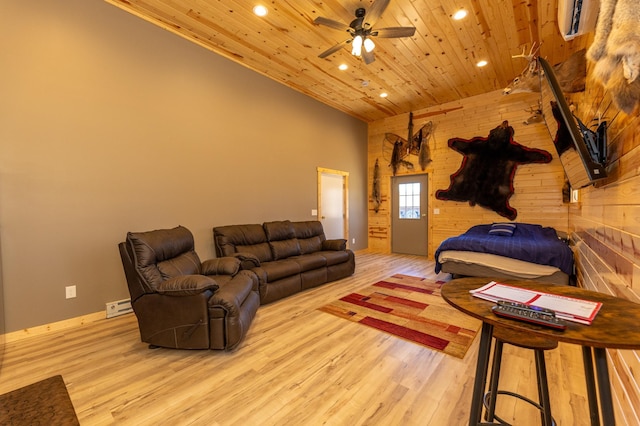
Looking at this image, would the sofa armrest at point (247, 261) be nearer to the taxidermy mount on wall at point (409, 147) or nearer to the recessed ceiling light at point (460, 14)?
the recessed ceiling light at point (460, 14)

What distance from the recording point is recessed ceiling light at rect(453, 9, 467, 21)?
3102mm

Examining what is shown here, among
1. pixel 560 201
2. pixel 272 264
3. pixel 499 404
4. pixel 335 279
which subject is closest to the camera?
pixel 499 404

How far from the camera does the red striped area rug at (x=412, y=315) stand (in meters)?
2.48

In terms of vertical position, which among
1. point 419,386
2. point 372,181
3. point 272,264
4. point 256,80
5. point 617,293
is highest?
point 256,80

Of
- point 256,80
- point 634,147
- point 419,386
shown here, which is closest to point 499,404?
point 419,386

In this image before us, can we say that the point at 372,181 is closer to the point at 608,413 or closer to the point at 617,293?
the point at 617,293

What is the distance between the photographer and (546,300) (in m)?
1.02

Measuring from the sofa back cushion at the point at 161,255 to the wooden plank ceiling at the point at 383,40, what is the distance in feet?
8.35

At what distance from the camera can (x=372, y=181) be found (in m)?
7.16

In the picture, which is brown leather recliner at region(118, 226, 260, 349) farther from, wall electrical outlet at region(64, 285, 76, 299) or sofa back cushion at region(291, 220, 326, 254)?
sofa back cushion at region(291, 220, 326, 254)

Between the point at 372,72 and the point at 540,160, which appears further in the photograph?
the point at 540,160

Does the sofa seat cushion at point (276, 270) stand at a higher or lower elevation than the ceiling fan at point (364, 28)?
lower

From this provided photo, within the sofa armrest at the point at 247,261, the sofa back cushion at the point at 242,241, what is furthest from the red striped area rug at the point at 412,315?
the sofa back cushion at the point at 242,241

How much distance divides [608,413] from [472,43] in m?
4.29
